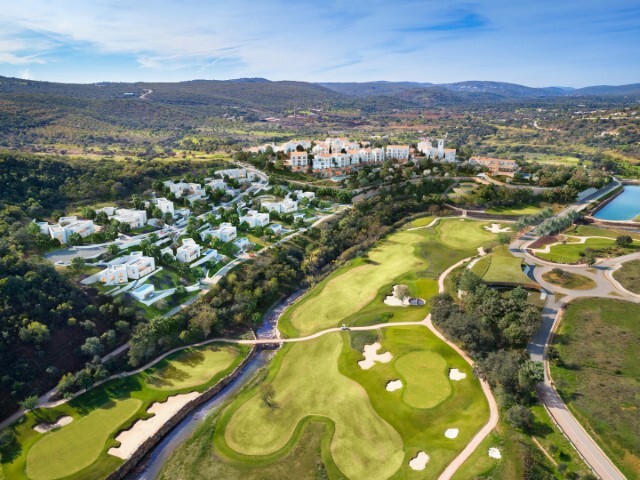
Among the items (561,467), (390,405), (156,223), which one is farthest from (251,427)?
(156,223)

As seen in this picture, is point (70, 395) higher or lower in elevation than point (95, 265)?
lower

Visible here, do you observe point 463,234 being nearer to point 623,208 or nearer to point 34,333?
point 623,208

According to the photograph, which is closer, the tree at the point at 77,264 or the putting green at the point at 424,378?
the putting green at the point at 424,378

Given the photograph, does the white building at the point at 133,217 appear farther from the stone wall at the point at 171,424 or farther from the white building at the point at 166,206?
the stone wall at the point at 171,424

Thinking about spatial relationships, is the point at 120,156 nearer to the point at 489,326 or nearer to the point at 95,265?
the point at 95,265

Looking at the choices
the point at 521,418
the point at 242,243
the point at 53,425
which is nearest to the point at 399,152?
the point at 242,243

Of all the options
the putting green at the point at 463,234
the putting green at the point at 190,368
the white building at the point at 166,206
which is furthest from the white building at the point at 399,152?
the putting green at the point at 190,368
